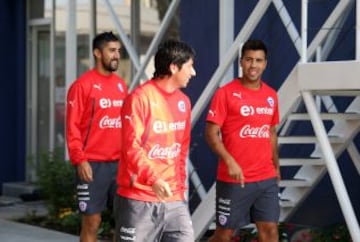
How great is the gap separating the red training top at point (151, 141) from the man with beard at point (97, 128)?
5.25ft

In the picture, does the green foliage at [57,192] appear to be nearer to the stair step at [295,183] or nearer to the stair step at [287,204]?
the stair step at [287,204]

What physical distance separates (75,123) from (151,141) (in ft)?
5.74

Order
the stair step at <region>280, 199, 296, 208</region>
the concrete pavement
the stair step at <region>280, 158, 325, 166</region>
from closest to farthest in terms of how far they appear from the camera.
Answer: the stair step at <region>280, 158, 325, 166</region>, the stair step at <region>280, 199, 296, 208</region>, the concrete pavement

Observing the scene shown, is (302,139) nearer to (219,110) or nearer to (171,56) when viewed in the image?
(219,110)

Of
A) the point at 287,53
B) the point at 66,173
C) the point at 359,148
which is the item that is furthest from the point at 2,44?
the point at 359,148

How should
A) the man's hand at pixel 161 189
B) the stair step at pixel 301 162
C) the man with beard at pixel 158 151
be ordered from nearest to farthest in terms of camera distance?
the man's hand at pixel 161 189, the man with beard at pixel 158 151, the stair step at pixel 301 162

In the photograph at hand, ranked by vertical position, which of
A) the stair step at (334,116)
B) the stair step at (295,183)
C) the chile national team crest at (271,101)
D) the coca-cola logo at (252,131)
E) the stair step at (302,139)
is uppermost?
the chile national team crest at (271,101)

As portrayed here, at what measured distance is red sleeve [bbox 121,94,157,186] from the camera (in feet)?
16.4

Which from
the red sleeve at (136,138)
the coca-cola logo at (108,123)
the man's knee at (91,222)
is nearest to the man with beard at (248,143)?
the coca-cola logo at (108,123)

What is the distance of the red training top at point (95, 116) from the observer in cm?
681

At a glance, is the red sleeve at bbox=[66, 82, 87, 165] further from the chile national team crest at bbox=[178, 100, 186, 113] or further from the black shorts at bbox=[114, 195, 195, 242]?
the chile national team crest at bbox=[178, 100, 186, 113]

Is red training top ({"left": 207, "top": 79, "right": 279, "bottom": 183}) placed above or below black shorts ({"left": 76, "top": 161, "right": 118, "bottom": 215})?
above

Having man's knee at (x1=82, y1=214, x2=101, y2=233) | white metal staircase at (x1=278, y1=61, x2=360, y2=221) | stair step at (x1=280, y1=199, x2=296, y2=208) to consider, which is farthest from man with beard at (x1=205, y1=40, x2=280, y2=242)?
stair step at (x1=280, y1=199, x2=296, y2=208)

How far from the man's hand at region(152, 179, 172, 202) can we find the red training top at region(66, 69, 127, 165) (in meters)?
1.94
